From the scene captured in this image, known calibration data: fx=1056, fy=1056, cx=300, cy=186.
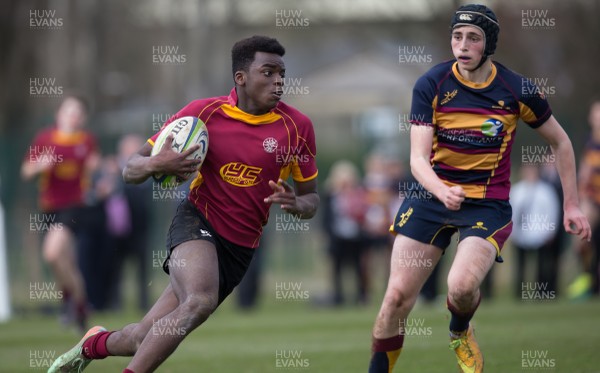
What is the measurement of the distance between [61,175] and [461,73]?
8.14 m

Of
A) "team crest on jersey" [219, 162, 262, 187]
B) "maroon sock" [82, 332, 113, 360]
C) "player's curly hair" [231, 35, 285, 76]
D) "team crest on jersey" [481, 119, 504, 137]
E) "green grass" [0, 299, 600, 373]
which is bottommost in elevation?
"green grass" [0, 299, 600, 373]

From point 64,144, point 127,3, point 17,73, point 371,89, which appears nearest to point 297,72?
point 371,89

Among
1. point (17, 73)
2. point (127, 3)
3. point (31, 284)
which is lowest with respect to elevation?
point (31, 284)

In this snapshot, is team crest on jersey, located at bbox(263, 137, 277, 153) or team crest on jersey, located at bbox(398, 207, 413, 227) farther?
team crest on jersey, located at bbox(398, 207, 413, 227)

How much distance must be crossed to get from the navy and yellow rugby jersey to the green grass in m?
1.33

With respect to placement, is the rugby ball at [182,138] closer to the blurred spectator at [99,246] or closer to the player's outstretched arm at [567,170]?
the player's outstretched arm at [567,170]

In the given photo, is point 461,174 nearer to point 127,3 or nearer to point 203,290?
point 203,290

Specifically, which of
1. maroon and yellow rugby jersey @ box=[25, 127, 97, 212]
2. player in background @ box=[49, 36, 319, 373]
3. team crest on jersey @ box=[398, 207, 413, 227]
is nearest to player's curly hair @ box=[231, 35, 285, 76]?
player in background @ box=[49, 36, 319, 373]

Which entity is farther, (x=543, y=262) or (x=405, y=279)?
(x=543, y=262)

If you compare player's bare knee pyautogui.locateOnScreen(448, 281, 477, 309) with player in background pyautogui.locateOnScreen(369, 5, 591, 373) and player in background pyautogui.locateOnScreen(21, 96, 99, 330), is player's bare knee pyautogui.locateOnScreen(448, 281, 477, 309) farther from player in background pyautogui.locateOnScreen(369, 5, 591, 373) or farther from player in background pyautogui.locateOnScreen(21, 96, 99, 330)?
player in background pyautogui.locateOnScreen(21, 96, 99, 330)

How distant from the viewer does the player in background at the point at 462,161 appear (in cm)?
772

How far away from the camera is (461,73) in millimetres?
7918

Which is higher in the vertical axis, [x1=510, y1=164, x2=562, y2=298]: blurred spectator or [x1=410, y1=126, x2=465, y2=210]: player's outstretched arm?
[x1=410, y1=126, x2=465, y2=210]: player's outstretched arm

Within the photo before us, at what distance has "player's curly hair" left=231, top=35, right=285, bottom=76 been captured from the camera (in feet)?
24.9
